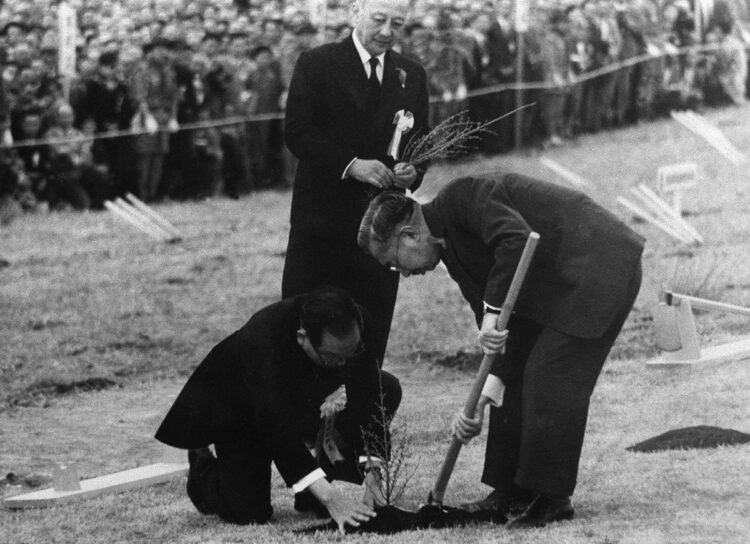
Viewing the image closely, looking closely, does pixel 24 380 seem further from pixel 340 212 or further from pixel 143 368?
pixel 340 212

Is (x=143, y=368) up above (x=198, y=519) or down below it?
below

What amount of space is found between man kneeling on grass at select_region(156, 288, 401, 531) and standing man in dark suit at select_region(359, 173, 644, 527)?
14.4 inches

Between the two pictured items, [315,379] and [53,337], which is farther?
[53,337]

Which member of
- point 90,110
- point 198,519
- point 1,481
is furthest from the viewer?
point 90,110

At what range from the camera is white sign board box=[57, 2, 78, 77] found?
37.4ft

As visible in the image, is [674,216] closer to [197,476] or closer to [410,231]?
[197,476]

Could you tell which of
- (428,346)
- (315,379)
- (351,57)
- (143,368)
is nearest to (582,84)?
(428,346)

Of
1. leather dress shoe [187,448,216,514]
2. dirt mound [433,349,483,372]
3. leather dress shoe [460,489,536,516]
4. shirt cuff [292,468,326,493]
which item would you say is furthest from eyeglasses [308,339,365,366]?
dirt mound [433,349,483,372]

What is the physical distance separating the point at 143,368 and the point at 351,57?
13.5 feet

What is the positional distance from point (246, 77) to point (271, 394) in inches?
295

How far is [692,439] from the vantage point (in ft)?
21.1

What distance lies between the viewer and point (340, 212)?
245 inches

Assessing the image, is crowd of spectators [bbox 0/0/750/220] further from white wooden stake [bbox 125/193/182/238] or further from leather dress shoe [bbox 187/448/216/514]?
leather dress shoe [bbox 187/448/216/514]

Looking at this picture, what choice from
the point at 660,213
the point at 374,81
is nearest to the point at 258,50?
the point at 660,213
